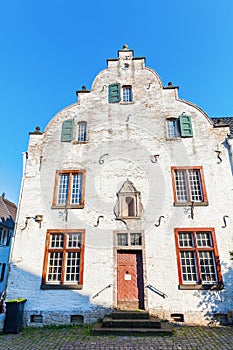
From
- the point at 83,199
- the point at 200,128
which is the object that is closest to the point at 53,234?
the point at 83,199

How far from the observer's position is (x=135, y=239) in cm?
969

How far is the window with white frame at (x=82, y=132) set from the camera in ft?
39.3

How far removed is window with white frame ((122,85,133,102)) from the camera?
12.6 metres

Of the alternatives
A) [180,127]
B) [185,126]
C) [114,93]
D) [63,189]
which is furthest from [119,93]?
[63,189]

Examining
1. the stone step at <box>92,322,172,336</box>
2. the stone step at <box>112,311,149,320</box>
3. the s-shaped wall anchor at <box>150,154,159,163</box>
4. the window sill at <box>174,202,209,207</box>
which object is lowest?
the stone step at <box>92,322,172,336</box>

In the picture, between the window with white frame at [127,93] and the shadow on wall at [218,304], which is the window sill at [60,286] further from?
the window with white frame at [127,93]

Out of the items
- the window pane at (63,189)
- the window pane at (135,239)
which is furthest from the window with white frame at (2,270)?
the window pane at (135,239)

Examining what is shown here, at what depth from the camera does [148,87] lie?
1256 cm

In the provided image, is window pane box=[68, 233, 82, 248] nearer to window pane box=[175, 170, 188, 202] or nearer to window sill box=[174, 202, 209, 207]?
window sill box=[174, 202, 209, 207]

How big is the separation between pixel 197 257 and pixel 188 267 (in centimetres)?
57

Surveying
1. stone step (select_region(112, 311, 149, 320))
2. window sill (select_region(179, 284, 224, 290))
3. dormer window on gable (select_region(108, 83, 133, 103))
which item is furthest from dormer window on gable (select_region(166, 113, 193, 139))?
stone step (select_region(112, 311, 149, 320))

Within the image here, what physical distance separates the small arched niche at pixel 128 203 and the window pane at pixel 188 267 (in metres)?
2.57

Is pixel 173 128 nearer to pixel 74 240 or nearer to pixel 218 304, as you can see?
pixel 74 240

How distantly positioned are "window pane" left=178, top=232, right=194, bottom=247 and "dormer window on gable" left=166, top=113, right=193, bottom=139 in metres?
4.93
